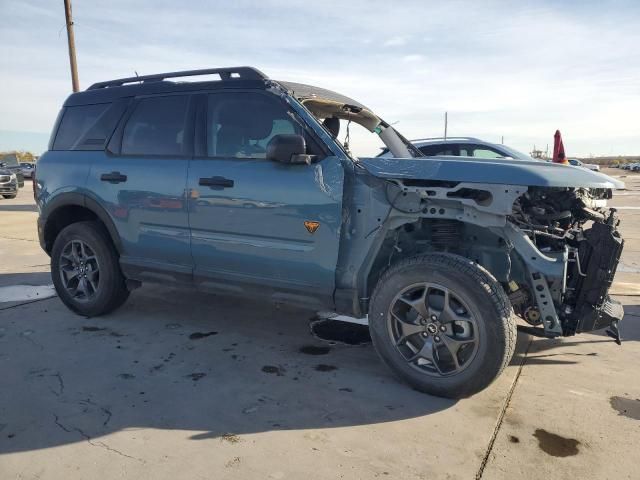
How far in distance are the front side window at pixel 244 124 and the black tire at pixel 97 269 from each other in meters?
1.46

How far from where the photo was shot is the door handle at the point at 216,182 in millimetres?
3775

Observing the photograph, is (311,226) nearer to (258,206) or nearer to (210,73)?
(258,206)

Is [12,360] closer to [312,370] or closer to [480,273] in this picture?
[312,370]

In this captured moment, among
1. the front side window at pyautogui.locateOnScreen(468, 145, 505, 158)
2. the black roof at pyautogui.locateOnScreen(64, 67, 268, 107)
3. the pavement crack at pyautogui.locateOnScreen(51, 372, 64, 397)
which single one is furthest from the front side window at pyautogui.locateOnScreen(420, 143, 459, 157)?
the pavement crack at pyautogui.locateOnScreen(51, 372, 64, 397)

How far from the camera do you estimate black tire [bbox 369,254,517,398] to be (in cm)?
296

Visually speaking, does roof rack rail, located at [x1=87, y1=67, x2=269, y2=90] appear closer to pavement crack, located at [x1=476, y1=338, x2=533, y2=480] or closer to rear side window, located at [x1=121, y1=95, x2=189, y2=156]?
rear side window, located at [x1=121, y1=95, x2=189, y2=156]

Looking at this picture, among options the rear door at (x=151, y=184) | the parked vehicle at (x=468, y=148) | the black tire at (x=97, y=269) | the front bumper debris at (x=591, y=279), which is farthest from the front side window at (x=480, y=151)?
the black tire at (x=97, y=269)

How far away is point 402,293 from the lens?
127 inches

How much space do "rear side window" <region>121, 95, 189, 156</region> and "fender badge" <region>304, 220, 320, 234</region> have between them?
130 cm

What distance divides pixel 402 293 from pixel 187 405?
146cm

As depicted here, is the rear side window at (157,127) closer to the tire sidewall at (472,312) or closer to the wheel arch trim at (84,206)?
the wheel arch trim at (84,206)

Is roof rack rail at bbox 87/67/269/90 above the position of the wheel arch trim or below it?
above

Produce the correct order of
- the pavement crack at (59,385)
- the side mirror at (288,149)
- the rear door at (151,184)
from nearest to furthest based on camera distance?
the pavement crack at (59,385)
the side mirror at (288,149)
the rear door at (151,184)

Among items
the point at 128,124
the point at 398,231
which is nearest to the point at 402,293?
the point at 398,231
